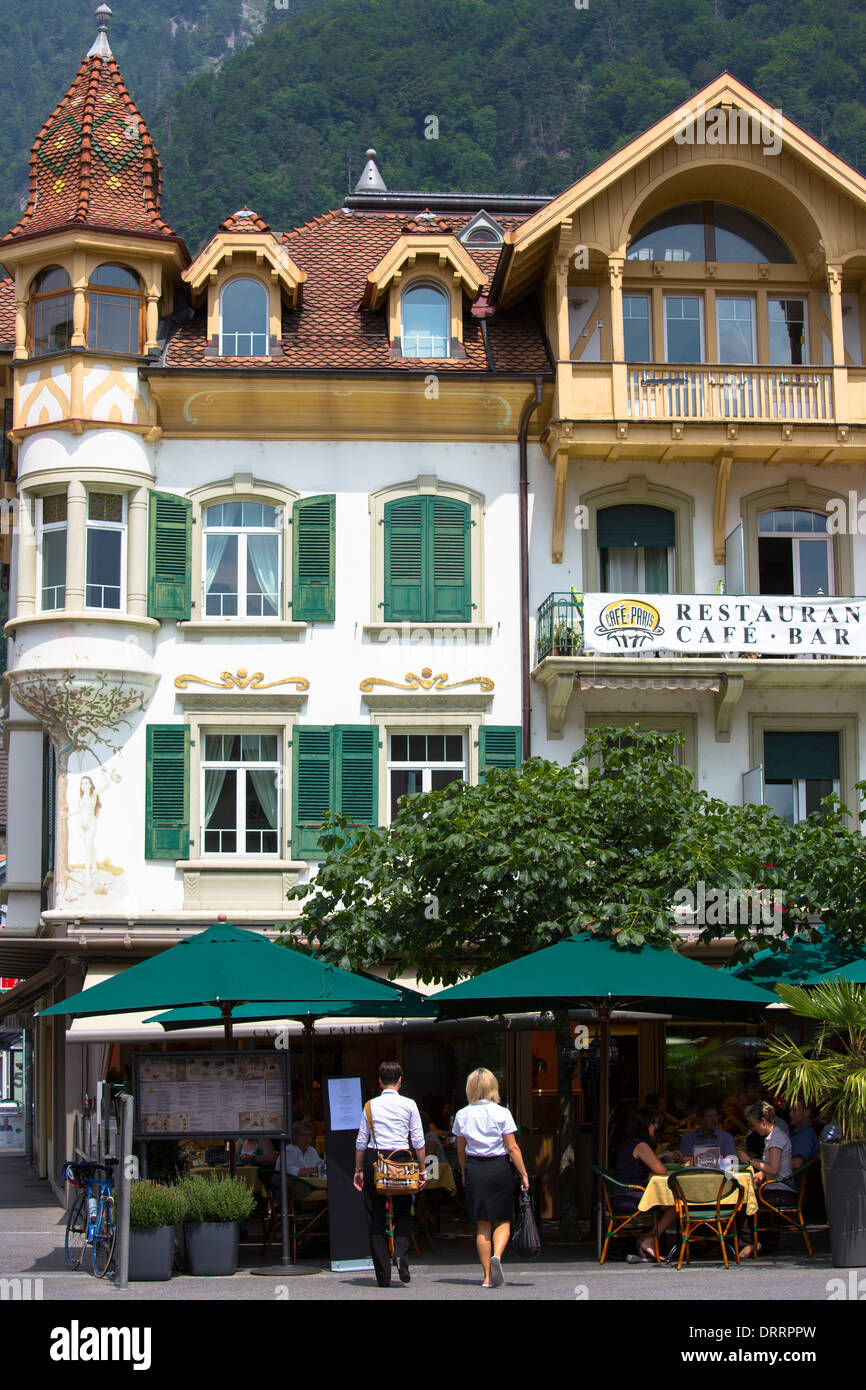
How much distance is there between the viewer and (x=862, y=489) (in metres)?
24.8

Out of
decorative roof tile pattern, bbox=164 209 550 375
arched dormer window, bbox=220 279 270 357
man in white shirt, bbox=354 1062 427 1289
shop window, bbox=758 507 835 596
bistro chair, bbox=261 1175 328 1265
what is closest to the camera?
man in white shirt, bbox=354 1062 427 1289

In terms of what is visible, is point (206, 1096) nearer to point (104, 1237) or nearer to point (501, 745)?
point (104, 1237)

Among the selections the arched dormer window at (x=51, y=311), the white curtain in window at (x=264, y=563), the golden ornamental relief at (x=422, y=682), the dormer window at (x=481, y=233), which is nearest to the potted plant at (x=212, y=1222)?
the golden ornamental relief at (x=422, y=682)

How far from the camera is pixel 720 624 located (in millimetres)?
23328

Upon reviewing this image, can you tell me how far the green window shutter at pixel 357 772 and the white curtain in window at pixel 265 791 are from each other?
2.88 ft

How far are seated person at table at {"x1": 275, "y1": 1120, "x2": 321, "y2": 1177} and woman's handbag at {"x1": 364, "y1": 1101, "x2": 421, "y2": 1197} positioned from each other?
4485 mm

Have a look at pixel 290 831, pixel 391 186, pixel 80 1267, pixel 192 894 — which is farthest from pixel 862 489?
pixel 391 186

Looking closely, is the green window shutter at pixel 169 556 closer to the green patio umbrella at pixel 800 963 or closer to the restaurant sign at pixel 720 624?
the restaurant sign at pixel 720 624

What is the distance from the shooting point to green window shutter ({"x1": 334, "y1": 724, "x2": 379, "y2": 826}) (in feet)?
77.7

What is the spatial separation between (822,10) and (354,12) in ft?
96.7

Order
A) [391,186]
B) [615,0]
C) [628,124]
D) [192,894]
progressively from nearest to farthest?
1. [192,894]
2. [391,186]
3. [628,124]
4. [615,0]

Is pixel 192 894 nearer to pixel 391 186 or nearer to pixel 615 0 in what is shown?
pixel 391 186

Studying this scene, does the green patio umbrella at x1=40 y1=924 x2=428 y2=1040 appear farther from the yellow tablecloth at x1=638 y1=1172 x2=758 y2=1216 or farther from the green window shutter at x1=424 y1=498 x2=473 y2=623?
the green window shutter at x1=424 y1=498 x2=473 y2=623

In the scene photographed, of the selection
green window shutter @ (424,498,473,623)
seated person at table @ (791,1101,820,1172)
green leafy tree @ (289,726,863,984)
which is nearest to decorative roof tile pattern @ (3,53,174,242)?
green window shutter @ (424,498,473,623)
